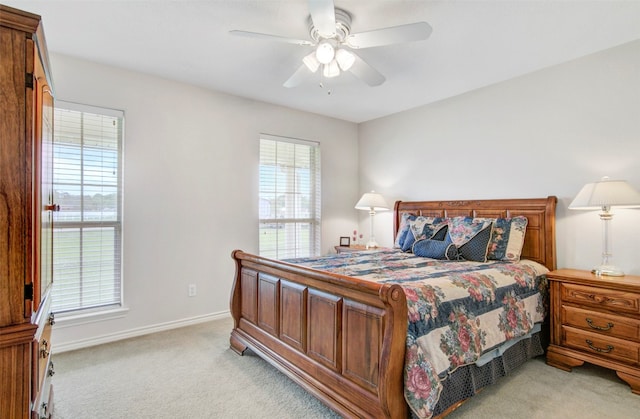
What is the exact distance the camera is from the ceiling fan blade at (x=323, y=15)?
1.71m

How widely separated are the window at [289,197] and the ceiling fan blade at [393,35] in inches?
87.0

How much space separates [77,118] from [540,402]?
414cm

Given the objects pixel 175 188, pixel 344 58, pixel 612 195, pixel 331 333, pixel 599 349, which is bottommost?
pixel 599 349

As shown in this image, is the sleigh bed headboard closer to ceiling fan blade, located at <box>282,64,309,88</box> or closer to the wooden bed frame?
the wooden bed frame

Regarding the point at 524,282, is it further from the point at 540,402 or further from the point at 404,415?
the point at 404,415

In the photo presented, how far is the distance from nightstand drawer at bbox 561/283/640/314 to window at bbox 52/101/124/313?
3.86m

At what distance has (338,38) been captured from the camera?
2238 mm

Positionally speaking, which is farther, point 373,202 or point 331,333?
point 373,202

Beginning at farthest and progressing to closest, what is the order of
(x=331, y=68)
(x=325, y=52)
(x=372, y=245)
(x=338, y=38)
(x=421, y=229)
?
(x=372, y=245) < (x=421, y=229) < (x=331, y=68) < (x=338, y=38) < (x=325, y=52)

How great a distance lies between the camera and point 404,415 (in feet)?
5.28

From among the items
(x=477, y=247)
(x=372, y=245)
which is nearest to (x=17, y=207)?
(x=477, y=247)

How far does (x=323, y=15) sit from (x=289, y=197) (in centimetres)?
273

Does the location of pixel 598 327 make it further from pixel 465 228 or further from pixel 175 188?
pixel 175 188

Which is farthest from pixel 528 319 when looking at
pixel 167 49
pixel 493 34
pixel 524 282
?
pixel 167 49
